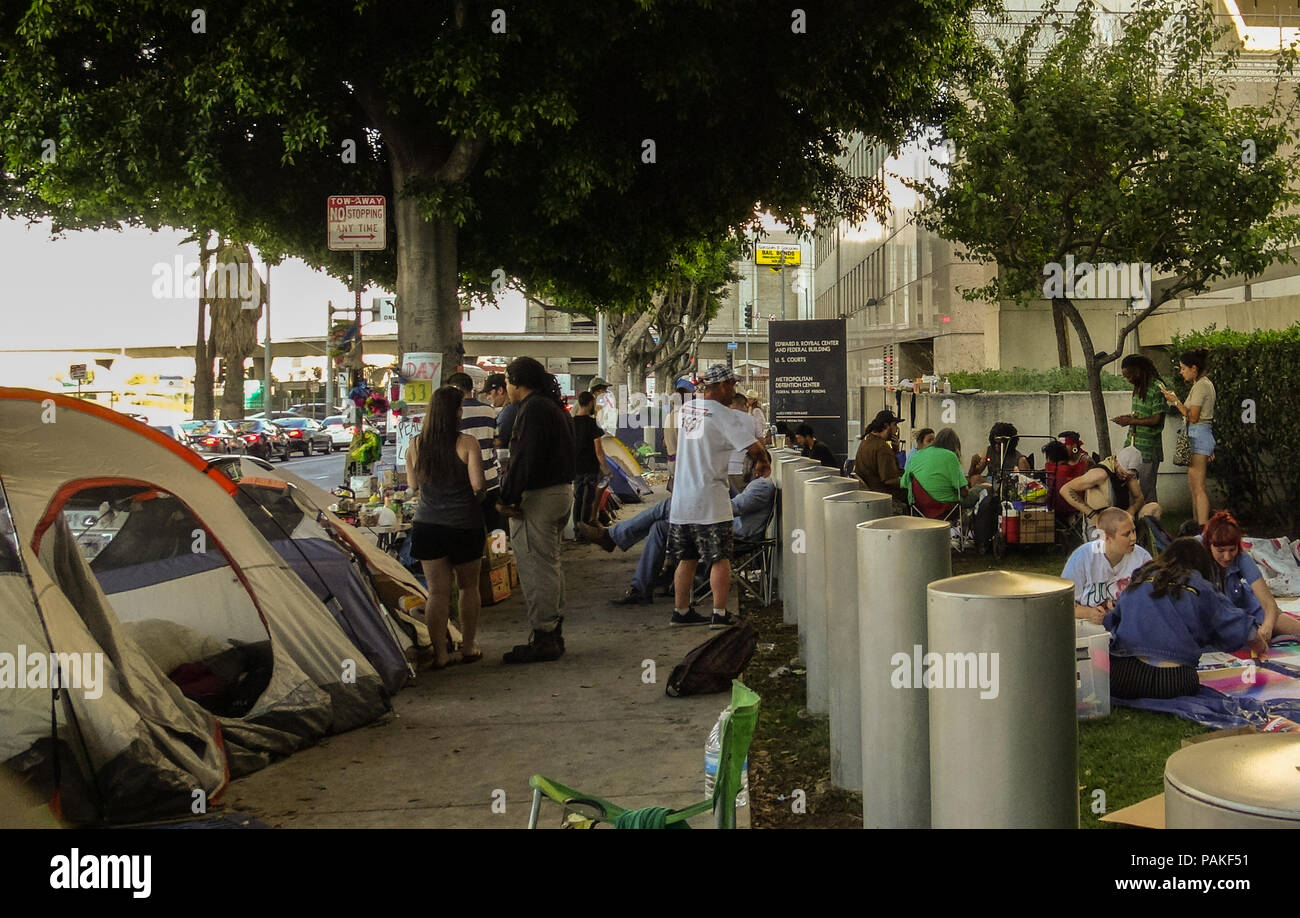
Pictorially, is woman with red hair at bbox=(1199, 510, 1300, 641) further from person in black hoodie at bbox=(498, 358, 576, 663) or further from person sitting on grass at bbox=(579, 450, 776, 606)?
person in black hoodie at bbox=(498, 358, 576, 663)

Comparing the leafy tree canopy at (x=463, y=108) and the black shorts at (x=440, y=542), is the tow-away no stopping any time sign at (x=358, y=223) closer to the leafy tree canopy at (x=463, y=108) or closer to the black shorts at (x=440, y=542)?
the leafy tree canopy at (x=463, y=108)

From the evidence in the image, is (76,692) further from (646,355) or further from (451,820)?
(646,355)

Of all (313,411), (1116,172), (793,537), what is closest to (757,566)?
(793,537)

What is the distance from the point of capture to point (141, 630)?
7062 millimetres

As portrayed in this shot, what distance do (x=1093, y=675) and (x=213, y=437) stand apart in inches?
1314

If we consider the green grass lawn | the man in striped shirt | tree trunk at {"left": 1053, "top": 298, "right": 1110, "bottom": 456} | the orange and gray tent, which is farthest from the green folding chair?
tree trunk at {"left": 1053, "top": 298, "right": 1110, "bottom": 456}

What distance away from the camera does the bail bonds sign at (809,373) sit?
20.4 meters

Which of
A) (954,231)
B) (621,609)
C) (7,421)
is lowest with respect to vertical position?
(621,609)

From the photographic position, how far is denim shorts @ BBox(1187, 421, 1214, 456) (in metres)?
11.9

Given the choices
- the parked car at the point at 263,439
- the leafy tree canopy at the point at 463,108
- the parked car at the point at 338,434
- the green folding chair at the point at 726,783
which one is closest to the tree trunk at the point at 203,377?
the parked car at the point at 263,439

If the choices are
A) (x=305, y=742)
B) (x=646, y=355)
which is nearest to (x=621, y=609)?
(x=305, y=742)

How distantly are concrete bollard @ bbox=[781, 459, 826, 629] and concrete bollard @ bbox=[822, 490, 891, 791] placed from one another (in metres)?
2.07
